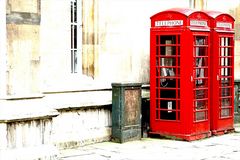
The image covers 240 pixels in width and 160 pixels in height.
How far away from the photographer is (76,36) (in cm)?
1010

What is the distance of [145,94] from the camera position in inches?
442

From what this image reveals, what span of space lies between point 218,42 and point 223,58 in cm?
58

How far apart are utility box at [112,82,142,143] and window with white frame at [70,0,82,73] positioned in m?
0.81

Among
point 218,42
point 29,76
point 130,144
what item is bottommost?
point 130,144

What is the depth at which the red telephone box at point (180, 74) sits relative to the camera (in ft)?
33.7

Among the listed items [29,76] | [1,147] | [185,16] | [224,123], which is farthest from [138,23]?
[1,147]

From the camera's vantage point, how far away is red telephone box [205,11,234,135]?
11109mm

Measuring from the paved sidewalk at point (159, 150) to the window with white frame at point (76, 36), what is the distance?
5.13 feet

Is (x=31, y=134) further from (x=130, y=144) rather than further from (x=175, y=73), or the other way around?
(x=175, y=73)

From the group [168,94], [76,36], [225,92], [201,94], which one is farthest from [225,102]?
[76,36]

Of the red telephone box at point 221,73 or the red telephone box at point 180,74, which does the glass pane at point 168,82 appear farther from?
the red telephone box at point 221,73

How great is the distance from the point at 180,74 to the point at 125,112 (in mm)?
1315

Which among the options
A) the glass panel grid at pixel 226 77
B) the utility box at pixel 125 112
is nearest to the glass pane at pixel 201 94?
the glass panel grid at pixel 226 77

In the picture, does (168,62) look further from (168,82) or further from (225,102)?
(225,102)
